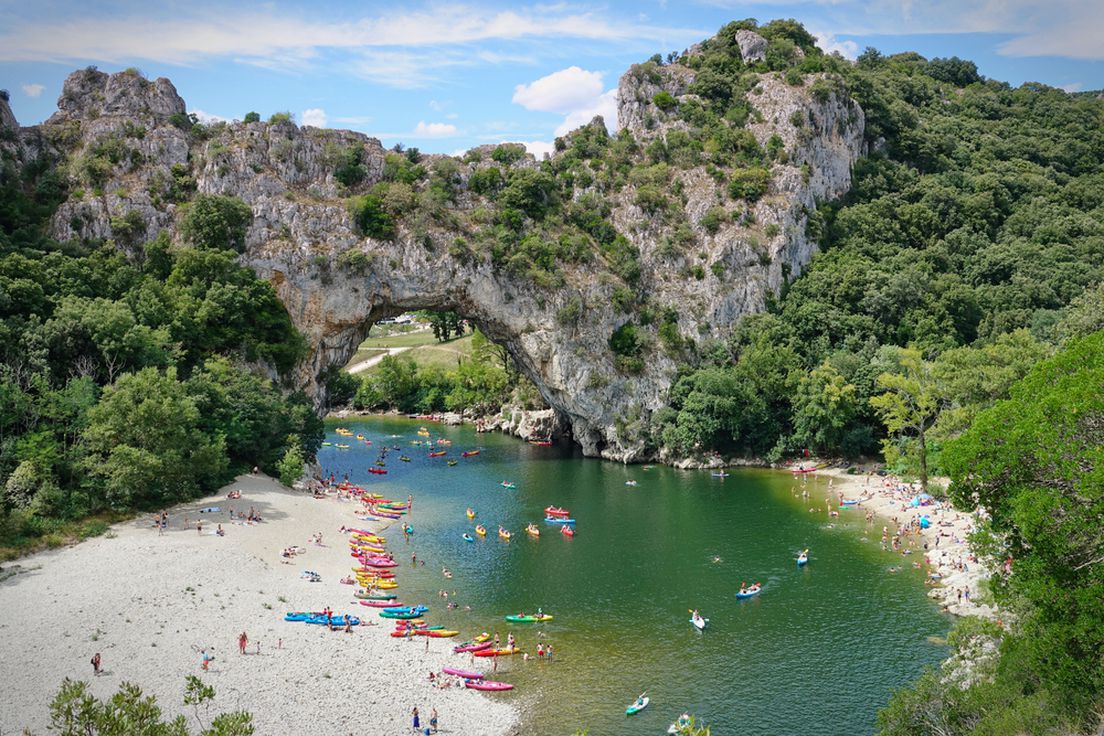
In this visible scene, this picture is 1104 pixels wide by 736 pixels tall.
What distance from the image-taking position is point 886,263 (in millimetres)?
83875

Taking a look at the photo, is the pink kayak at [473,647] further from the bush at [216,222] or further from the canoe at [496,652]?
the bush at [216,222]

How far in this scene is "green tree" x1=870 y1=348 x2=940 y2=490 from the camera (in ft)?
201

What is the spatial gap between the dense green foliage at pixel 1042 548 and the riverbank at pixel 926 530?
474 inches

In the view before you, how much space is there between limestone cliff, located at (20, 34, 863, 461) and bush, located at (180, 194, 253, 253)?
125 centimetres

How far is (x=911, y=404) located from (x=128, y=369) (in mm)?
64457

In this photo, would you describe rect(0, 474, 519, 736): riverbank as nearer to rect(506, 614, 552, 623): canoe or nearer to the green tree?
rect(506, 614, 552, 623): canoe

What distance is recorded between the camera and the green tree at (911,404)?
2411 inches

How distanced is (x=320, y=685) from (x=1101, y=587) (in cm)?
2763

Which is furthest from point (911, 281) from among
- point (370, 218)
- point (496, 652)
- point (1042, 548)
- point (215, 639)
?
point (215, 639)

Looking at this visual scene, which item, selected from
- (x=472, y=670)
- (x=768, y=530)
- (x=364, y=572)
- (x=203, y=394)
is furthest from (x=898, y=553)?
(x=203, y=394)

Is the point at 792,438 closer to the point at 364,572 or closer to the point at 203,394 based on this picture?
the point at 364,572

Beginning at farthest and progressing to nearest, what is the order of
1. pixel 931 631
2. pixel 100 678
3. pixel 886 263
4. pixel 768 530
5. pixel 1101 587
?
pixel 886 263, pixel 768 530, pixel 931 631, pixel 100 678, pixel 1101 587

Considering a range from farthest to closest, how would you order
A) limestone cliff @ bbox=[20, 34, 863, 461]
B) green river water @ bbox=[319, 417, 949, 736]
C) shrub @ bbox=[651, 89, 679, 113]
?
shrub @ bbox=[651, 89, 679, 113], limestone cliff @ bbox=[20, 34, 863, 461], green river water @ bbox=[319, 417, 949, 736]

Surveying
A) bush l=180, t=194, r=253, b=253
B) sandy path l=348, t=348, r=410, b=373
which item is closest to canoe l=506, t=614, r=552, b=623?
bush l=180, t=194, r=253, b=253
